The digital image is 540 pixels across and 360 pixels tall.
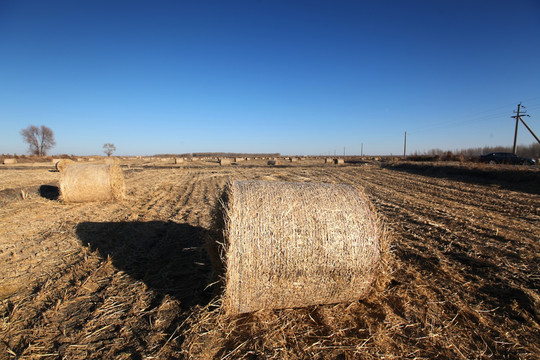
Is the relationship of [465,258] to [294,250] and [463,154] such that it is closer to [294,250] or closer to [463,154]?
[294,250]

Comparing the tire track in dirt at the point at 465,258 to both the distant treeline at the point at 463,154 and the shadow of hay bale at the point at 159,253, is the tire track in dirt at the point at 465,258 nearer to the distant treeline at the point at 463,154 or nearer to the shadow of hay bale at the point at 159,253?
the shadow of hay bale at the point at 159,253

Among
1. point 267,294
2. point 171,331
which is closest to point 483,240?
point 267,294

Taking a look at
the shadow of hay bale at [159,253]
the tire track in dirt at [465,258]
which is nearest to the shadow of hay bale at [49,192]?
the shadow of hay bale at [159,253]

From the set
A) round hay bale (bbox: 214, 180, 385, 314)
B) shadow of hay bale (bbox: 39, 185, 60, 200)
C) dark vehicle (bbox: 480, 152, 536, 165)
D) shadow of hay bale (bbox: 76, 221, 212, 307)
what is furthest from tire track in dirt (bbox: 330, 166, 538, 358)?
dark vehicle (bbox: 480, 152, 536, 165)

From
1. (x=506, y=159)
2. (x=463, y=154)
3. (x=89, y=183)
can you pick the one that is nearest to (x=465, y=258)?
(x=89, y=183)

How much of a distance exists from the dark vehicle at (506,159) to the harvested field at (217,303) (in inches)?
994

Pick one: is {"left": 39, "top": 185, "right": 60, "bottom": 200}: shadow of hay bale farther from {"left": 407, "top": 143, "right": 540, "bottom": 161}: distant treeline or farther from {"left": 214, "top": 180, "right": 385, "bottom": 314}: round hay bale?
{"left": 407, "top": 143, "right": 540, "bottom": 161}: distant treeline

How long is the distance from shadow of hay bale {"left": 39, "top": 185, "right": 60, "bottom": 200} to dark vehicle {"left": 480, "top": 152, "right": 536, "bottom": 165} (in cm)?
3647

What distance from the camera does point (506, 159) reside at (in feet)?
84.2

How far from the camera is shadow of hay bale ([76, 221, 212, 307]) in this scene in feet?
12.9

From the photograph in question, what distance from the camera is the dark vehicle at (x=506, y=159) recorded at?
80.5 ft

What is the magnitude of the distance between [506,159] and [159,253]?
34.1 m

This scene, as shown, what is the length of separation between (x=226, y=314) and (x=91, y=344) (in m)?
1.52

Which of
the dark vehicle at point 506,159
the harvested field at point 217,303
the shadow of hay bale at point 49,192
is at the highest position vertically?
the dark vehicle at point 506,159
